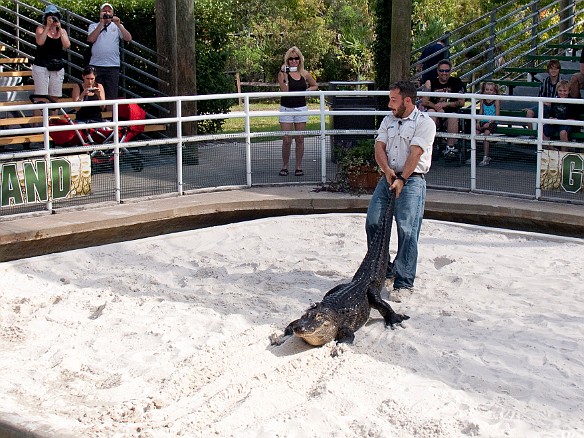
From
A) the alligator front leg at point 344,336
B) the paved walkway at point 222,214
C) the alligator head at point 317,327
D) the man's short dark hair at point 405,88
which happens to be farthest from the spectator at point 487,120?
the alligator head at point 317,327

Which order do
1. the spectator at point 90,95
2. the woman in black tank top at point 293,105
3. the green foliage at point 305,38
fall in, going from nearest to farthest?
the woman in black tank top at point 293,105 → the spectator at point 90,95 → the green foliage at point 305,38

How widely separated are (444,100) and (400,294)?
5.75m

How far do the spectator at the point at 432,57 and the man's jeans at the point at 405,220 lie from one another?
655cm

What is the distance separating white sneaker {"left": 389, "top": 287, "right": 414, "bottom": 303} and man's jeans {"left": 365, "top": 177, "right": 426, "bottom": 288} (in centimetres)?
3

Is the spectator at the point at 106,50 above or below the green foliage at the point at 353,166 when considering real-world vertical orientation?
above

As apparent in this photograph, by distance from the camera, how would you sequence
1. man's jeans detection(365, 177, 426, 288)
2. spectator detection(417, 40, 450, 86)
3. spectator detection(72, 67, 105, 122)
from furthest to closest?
→ spectator detection(417, 40, 450, 86) → spectator detection(72, 67, 105, 122) → man's jeans detection(365, 177, 426, 288)

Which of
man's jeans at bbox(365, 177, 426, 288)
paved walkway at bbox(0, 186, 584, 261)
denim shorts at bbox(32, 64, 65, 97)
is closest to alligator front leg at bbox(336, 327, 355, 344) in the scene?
man's jeans at bbox(365, 177, 426, 288)

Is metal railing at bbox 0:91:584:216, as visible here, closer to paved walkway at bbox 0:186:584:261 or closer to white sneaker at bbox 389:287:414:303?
paved walkway at bbox 0:186:584:261

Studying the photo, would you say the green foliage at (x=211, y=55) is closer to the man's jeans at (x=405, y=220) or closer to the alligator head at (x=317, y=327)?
the man's jeans at (x=405, y=220)

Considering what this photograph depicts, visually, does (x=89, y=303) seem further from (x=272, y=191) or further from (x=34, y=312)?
(x=272, y=191)

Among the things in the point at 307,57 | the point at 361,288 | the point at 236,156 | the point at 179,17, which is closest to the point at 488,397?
the point at 361,288

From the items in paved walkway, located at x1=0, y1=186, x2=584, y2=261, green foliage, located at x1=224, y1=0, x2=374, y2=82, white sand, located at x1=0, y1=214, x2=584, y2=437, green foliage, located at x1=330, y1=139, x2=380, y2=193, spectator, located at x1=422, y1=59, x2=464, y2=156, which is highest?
green foliage, located at x1=224, y1=0, x2=374, y2=82

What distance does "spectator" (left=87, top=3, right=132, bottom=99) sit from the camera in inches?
560

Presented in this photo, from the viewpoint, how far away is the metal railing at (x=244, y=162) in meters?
10.6
